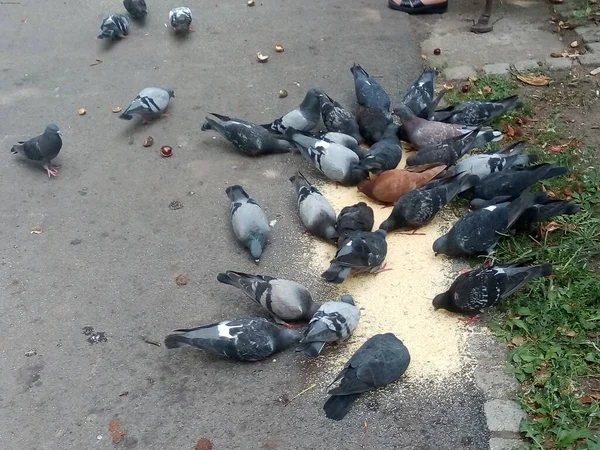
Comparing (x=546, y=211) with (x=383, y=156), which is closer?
(x=546, y=211)

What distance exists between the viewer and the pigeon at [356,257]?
379 cm

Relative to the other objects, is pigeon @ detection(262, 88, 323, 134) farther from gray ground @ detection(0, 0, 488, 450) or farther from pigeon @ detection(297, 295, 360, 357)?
pigeon @ detection(297, 295, 360, 357)

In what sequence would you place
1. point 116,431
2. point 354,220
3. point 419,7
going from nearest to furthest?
point 116,431, point 354,220, point 419,7

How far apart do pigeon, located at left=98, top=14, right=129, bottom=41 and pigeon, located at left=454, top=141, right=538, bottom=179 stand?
4.23m

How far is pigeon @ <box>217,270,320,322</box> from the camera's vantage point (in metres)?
3.59

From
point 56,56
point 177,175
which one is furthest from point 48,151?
point 56,56

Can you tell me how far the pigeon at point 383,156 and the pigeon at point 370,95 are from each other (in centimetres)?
40

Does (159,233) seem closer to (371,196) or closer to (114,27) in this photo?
(371,196)

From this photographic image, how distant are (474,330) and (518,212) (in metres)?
0.85

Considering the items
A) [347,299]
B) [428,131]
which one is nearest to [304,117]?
[428,131]

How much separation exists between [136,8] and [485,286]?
543cm

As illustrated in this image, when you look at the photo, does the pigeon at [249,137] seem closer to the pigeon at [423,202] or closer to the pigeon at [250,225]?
the pigeon at [250,225]

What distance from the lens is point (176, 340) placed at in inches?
135

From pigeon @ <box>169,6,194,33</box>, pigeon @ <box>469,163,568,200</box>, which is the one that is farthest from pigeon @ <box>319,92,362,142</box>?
pigeon @ <box>169,6,194,33</box>
